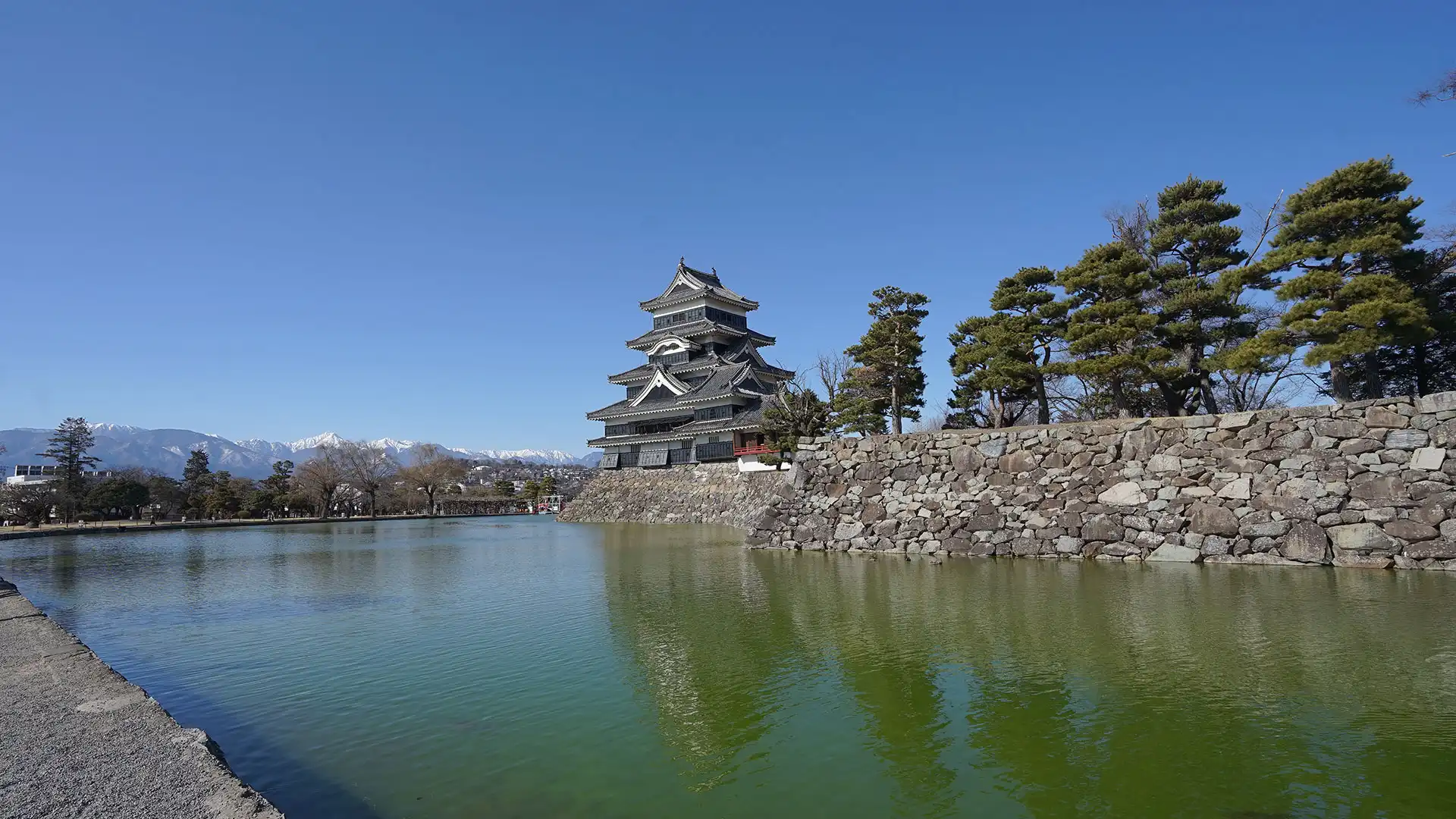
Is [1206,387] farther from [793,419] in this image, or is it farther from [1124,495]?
[793,419]

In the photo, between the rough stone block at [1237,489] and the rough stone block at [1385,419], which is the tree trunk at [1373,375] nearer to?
the rough stone block at [1385,419]

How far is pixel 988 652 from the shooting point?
19.9ft

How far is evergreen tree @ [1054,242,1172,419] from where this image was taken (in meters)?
13.6

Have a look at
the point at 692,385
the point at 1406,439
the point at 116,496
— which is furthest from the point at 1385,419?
the point at 116,496

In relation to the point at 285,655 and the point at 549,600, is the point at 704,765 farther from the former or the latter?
the point at 549,600

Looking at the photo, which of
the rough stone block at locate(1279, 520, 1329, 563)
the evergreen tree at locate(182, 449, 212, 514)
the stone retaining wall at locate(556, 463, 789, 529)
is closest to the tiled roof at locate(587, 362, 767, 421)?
Answer: the stone retaining wall at locate(556, 463, 789, 529)

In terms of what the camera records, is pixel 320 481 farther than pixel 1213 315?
Yes

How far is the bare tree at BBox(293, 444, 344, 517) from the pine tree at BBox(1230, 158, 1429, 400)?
47725 millimetres

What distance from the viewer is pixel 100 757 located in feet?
11.2

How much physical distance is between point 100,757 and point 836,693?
166 inches

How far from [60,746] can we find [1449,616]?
10.6m

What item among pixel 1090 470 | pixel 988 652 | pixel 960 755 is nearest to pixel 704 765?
pixel 960 755

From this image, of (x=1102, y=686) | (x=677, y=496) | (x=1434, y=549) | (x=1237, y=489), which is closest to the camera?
(x=1102, y=686)

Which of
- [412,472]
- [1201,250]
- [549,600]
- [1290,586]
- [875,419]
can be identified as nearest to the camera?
[1290,586]
